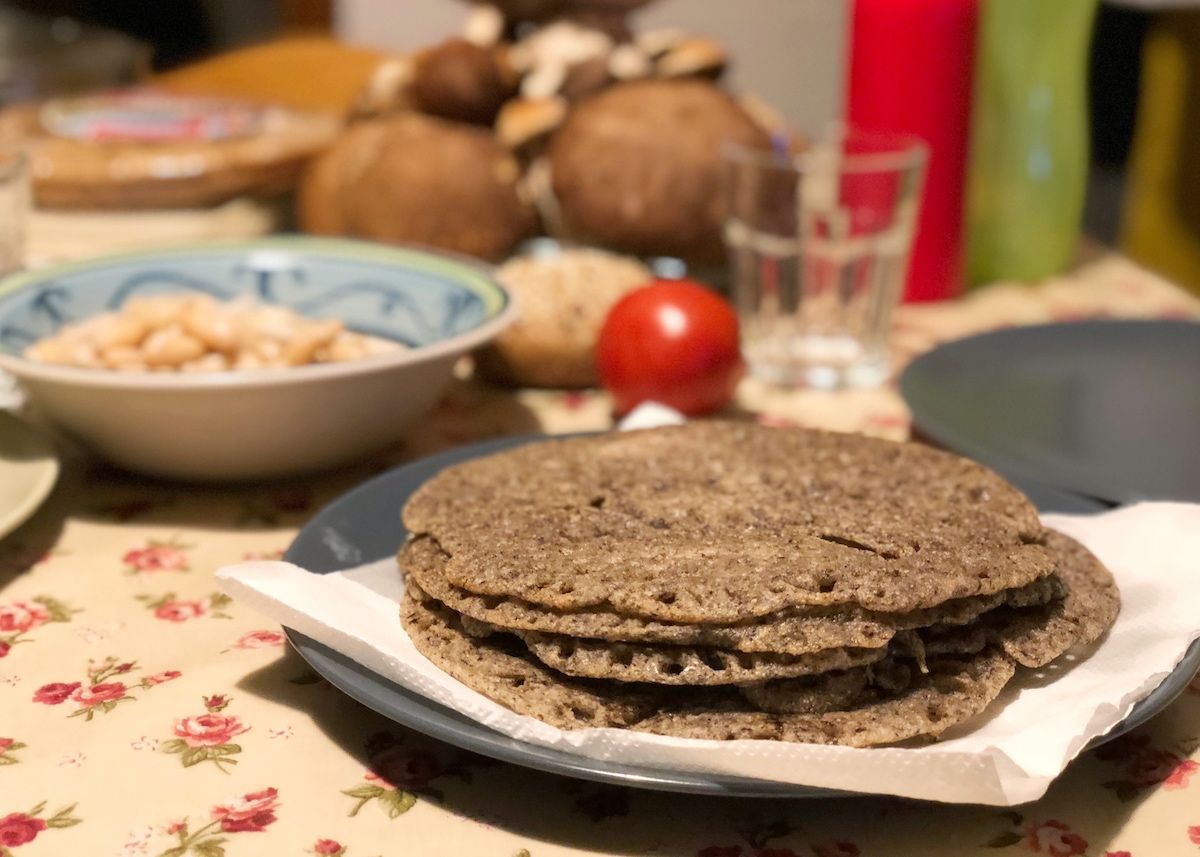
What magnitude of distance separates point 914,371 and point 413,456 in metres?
0.51

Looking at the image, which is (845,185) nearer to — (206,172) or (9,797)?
(206,172)

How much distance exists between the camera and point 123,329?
110 centimetres

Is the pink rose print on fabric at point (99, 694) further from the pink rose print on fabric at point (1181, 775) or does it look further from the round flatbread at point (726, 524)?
the pink rose print on fabric at point (1181, 775)

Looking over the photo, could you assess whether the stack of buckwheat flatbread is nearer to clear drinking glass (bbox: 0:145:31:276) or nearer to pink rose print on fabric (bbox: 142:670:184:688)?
pink rose print on fabric (bbox: 142:670:184:688)

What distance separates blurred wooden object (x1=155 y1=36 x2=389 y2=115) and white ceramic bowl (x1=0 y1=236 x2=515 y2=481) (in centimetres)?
123

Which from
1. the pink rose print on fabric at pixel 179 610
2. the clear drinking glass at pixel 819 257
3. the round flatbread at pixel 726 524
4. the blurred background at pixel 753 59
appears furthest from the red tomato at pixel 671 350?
the blurred background at pixel 753 59

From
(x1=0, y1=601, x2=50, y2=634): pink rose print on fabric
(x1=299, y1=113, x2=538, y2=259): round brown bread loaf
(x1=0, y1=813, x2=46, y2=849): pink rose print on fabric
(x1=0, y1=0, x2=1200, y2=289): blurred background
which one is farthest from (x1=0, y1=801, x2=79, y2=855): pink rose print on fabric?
(x1=0, y1=0, x2=1200, y2=289): blurred background

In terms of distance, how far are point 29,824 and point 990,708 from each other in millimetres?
520

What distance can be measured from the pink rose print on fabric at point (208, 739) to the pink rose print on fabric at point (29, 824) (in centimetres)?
7

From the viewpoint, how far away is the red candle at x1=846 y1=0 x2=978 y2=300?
165 cm

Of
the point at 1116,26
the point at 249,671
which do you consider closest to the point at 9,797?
the point at 249,671

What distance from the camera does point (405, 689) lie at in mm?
704

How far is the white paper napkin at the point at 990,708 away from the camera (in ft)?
1.98

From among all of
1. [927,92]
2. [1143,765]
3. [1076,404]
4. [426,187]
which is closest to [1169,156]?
[927,92]
